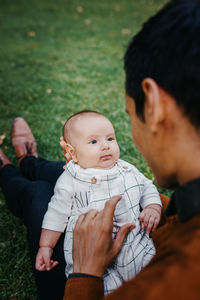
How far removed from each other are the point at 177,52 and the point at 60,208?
128cm

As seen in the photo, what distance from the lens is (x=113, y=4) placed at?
11.0 meters

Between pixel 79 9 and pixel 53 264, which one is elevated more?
pixel 79 9

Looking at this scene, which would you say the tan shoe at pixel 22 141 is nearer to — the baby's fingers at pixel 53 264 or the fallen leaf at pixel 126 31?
the baby's fingers at pixel 53 264

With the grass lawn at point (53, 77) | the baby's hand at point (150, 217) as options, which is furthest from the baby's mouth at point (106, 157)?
the grass lawn at point (53, 77)

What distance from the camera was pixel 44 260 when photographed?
1709 millimetres

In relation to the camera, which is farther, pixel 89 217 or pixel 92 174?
pixel 92 174

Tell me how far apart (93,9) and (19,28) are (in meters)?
3.55

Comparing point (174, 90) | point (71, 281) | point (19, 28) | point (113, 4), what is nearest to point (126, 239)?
point (71, 281)

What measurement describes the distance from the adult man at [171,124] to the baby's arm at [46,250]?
48 centimetres

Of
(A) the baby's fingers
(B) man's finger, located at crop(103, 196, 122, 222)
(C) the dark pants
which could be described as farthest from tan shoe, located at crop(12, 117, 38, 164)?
(B) man's finger, located at crop(103, 196, 122, 222)

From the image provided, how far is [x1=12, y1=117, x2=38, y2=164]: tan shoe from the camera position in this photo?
10.2ft

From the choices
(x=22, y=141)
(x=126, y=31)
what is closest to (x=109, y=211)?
(x=22, y=141)

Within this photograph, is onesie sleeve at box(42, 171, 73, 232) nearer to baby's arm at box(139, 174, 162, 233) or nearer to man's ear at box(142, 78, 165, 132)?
baby's arm at box(139, 174, 162, 233)

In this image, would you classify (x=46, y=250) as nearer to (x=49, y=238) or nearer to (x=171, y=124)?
(x=49, y=238)
